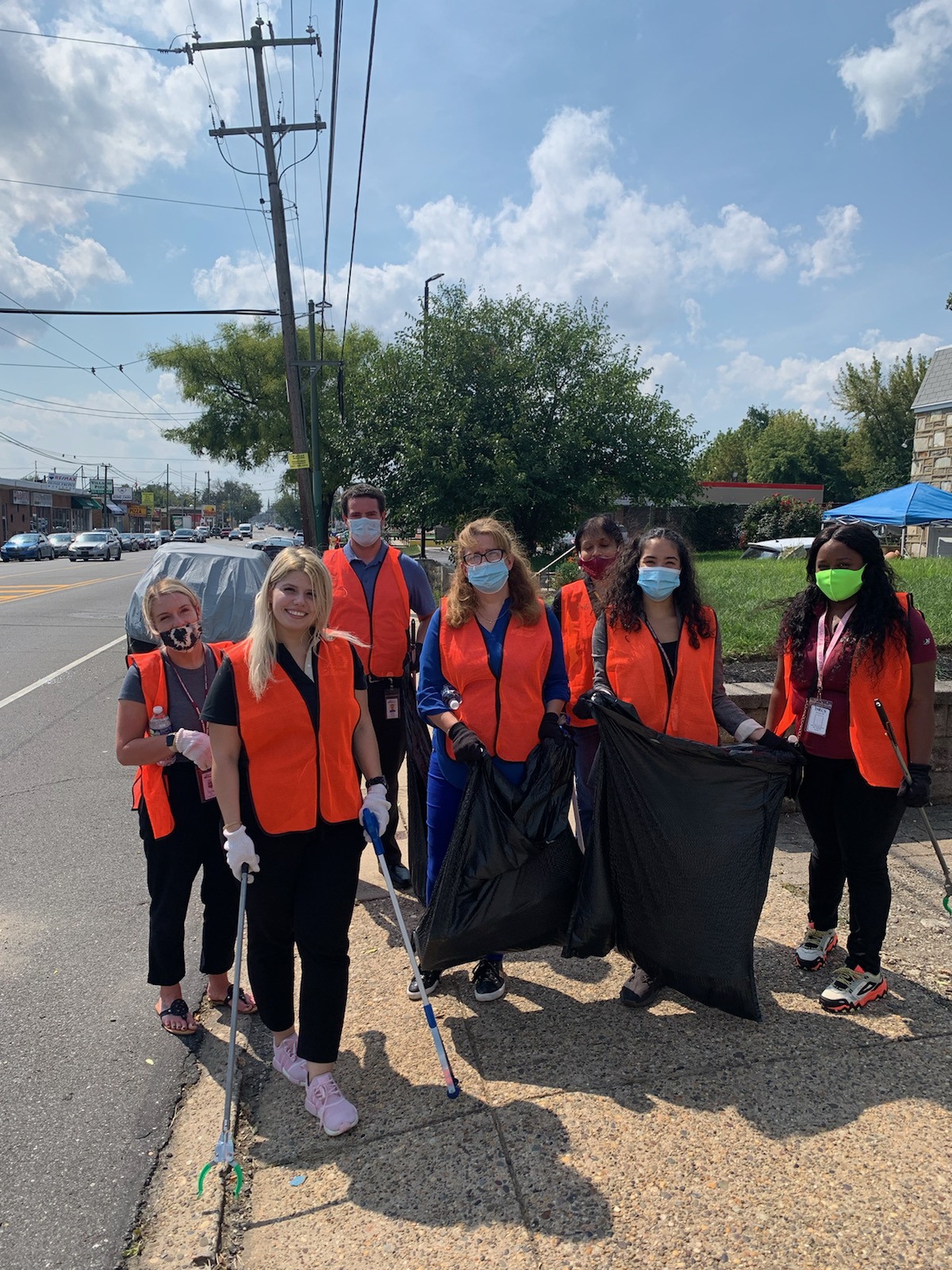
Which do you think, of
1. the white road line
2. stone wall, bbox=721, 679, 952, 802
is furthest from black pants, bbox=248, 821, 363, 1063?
the white road line

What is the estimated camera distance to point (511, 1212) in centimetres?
222

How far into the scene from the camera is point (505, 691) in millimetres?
3148

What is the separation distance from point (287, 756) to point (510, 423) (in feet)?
56.3

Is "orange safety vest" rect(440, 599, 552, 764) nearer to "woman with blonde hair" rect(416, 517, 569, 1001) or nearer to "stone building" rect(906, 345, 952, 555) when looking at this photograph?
"woman with blonde hair" rect(416, 517, 569, 1001)

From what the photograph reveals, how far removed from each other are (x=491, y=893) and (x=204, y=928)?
46.8 inches

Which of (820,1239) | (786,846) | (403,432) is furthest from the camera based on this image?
(403,432)

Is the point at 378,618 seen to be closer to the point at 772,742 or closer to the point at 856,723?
the point at 772,742

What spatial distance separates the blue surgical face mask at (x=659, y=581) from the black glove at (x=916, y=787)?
109 cm

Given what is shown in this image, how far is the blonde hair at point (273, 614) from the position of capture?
2.57m

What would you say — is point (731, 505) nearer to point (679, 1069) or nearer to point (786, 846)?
point (786, 846)

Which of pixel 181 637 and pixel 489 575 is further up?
pixel 489 575

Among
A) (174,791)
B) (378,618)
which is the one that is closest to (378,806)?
(174,791)

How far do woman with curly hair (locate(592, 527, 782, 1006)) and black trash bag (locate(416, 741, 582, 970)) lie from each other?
400 millimetres

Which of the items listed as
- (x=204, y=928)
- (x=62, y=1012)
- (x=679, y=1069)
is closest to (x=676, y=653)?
(x=679, y=1069)
